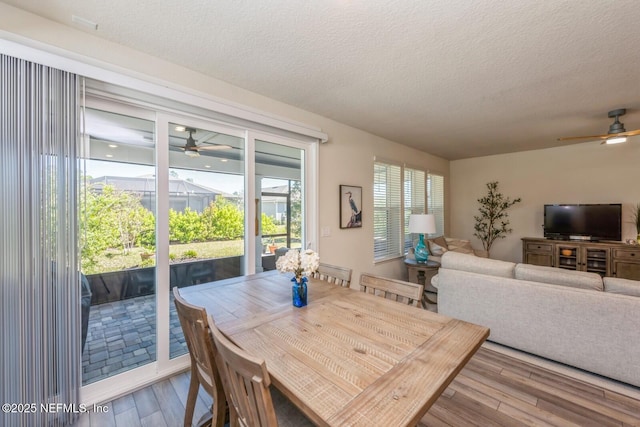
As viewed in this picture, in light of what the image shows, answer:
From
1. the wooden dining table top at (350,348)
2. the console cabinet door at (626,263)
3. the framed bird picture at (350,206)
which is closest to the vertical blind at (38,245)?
the wooden dining table top at (350,348)

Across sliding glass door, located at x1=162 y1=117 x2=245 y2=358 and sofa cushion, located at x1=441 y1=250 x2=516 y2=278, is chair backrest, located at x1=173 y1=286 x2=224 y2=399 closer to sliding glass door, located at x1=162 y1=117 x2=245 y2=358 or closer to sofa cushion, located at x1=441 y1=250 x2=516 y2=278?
sliding glass door, located at x1=162 y1=117 x2=245 y2=358

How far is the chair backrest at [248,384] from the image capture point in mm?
764

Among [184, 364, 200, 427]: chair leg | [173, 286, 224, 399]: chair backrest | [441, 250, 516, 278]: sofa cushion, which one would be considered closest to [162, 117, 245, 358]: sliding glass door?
[184, 364, 200, 427]: chair leg

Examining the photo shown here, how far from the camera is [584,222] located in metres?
4.47

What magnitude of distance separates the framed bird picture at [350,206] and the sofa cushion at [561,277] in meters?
1.91

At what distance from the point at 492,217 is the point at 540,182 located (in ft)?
3.42

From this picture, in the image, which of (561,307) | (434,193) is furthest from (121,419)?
(434,193)

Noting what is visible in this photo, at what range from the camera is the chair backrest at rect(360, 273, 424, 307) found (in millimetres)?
1664

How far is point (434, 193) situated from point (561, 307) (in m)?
3.79

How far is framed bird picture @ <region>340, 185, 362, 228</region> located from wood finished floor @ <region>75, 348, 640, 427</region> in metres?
2.07

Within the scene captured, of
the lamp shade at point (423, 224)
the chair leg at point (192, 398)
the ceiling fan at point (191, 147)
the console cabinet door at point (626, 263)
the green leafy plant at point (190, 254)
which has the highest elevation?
the ceiling fan at point (191, 147)

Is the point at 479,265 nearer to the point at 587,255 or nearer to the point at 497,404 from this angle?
the point at 497,404

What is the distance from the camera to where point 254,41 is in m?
1.86

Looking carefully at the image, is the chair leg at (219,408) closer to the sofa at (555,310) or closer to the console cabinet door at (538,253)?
the sofa at (555,310)
